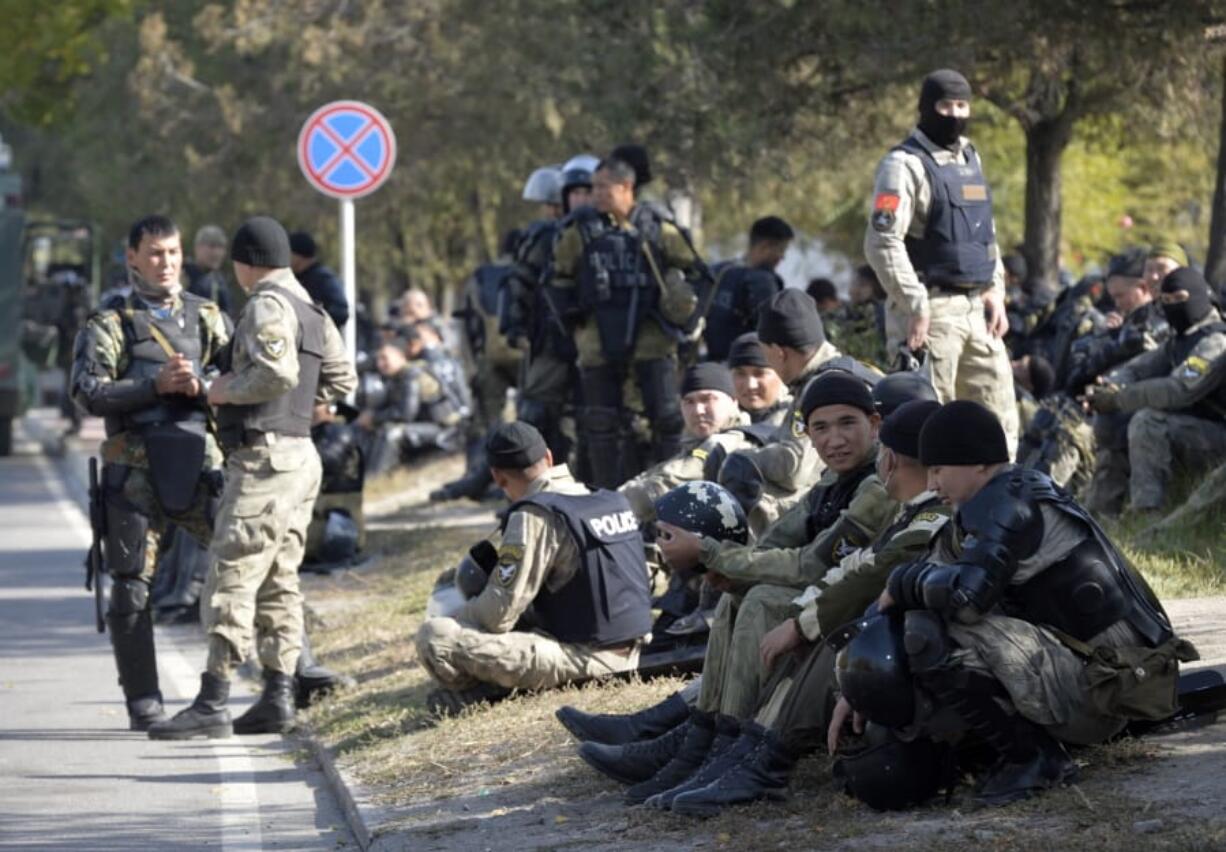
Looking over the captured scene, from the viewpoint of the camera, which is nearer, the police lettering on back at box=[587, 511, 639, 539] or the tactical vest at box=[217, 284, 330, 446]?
the police lettering on back at box=[587, 511, 639, 539]

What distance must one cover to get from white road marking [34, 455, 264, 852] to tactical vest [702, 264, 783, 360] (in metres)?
3.48

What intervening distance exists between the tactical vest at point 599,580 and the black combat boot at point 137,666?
1.91 meters

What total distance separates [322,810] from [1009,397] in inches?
153

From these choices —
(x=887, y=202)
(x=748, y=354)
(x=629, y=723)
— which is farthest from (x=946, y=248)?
(x=629, y=723)

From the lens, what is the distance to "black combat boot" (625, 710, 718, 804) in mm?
7344

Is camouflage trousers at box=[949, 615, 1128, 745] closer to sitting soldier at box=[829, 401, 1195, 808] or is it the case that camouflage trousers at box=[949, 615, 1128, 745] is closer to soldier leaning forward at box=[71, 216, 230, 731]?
sitting soldier at box=[829, 401, 1195, 808]

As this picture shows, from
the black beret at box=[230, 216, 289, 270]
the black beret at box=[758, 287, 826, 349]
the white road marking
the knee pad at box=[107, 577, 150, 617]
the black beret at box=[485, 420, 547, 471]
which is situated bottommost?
the white road marking

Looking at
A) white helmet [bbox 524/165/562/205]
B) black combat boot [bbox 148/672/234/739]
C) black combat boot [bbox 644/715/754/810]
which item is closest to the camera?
black combat boot [bbox 644/715/754/810]

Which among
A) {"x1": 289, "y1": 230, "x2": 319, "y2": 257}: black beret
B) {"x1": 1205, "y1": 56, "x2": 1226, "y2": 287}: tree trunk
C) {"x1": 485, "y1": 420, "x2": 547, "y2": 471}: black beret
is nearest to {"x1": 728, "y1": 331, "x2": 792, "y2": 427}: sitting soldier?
{"x1": 485, "y1": 420, "x2": 547, "y2": 471}: black beret

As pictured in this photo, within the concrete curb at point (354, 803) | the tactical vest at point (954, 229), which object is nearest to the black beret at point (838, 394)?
the concrete curb at point (354, 803)

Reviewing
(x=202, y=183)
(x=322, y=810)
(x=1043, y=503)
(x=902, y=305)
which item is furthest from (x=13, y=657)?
(x=202, y=183)

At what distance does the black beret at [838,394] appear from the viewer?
7562 millimetres

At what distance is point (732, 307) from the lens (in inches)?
522

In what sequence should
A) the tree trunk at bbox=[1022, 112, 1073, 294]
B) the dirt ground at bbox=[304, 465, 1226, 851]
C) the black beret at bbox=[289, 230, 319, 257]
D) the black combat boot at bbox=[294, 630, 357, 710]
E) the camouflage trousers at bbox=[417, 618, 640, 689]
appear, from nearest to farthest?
the dirt ground at bbox=[304, 465, 1226, 851]
the camouflage trousers at bbox=[417, 618, 640, 689]
the black combat boot at bbox=[294, 630, 357, 710]
the black beret at bbox=[289, 230, 319, 257]
the tree trunk at bbox=[1022, 112, 1073, 294]
